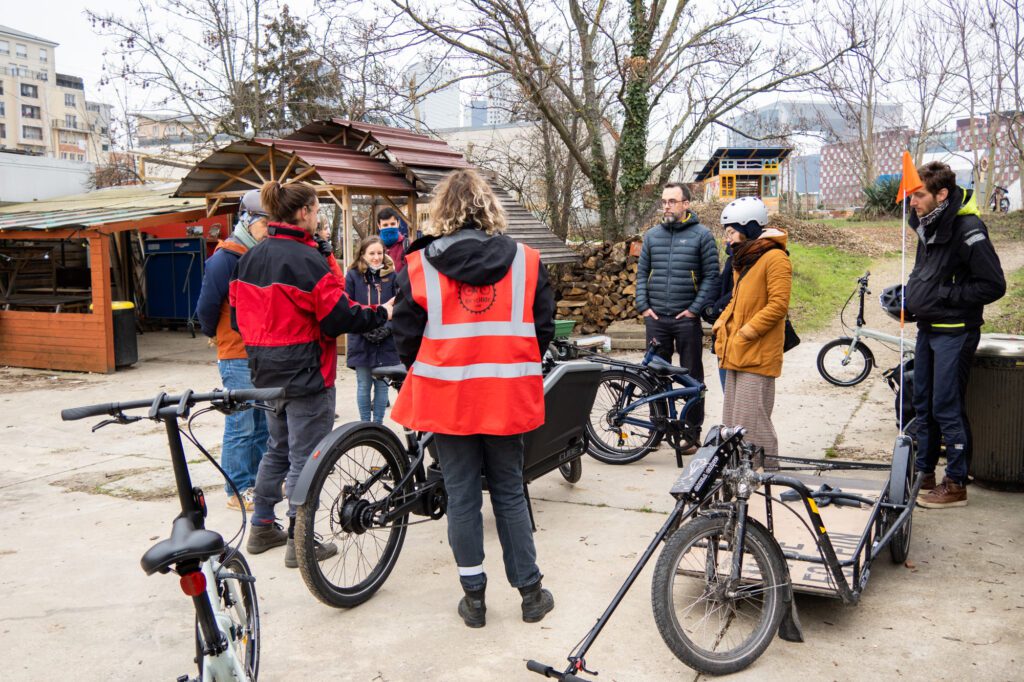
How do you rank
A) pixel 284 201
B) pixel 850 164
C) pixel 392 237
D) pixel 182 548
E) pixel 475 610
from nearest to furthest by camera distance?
1. pixel 182 548
2. pixel 475 610
3. pixel 284 201
4. pixel 392 237
5. pixel 850 164

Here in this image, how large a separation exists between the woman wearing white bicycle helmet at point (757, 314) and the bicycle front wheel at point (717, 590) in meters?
1.73

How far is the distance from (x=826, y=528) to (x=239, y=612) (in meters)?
2.53

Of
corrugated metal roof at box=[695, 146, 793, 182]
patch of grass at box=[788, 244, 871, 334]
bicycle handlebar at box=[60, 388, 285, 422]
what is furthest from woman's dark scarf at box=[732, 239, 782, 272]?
corrugated metal roof at box=[695, 146, 793, 182]

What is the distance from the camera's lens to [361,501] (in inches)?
144

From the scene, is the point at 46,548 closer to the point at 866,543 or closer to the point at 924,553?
the point at 866,543

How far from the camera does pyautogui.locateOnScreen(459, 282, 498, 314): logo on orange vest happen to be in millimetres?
3305

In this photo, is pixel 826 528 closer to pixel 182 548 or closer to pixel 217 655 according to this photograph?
pixel 217 655

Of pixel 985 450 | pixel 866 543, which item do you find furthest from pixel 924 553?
pixel 985 450

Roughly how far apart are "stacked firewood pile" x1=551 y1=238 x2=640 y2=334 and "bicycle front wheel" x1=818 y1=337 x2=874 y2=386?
12.2ft

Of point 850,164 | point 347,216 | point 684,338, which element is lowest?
point 684,338

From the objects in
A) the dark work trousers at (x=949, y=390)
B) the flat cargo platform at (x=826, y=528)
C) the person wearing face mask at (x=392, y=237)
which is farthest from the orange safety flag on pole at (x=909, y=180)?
the person wearing face mask at (x=392, y=237)

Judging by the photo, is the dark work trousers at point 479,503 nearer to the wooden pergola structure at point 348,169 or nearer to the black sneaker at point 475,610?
the black sneaker at point 475,610

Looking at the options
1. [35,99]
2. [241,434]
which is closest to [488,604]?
[241,434]

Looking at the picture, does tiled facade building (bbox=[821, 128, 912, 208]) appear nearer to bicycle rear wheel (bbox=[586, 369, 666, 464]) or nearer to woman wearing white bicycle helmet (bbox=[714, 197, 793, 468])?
bicycle rear wheel (bbox=[586, 369, 666, 464])
